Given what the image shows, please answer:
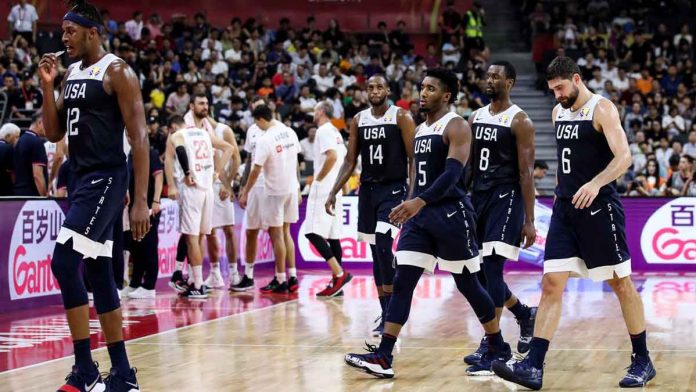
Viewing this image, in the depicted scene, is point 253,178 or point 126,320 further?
point 253,178

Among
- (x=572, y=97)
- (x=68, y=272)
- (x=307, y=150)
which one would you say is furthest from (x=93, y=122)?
(x=307, y=150)

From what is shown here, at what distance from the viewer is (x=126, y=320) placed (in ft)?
35.6

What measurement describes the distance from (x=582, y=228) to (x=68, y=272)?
3345 mm

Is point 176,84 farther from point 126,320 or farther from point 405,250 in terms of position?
point 405,250

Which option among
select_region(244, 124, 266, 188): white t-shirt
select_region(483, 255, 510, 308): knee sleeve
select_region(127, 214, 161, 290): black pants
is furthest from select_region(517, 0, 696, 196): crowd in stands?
select_region(483, 255, 510, 308): knee sleeve

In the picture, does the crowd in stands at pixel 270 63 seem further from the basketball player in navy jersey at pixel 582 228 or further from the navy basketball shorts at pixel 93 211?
the navy basketball shorts at pixel 93 211

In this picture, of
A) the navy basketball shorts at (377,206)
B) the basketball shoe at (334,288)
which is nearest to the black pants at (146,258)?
the basketball shoe at (334,288)

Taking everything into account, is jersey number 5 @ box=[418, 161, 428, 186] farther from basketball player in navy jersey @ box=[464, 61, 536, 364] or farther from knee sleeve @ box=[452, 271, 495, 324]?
basketball player in navy jersey @ box=[464, 61, 536, 364]

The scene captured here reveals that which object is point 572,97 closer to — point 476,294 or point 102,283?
point 476,294

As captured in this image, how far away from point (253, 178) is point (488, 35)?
16255mm

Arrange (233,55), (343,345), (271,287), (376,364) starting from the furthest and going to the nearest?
(233,55), (271,287), (343,345), (376,364)

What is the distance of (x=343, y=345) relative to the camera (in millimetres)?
9141

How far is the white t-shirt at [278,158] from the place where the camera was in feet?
44.5

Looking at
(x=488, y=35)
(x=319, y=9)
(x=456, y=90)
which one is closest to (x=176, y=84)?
(x=319, y=9)
